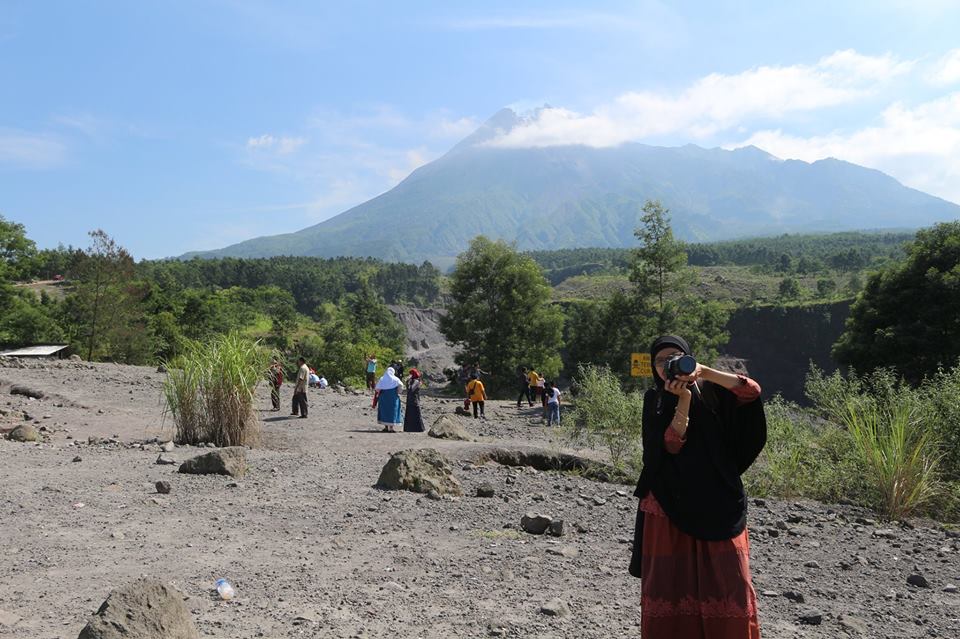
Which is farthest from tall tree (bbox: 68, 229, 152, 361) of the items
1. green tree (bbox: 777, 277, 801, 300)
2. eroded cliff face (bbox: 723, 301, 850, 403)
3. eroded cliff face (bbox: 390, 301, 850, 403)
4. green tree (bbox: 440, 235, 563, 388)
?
green tree (bbox: 777, 277, 801, 300)

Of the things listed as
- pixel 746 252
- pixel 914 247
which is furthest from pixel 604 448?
pixel 746 252

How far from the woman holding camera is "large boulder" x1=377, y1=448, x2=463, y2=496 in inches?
183

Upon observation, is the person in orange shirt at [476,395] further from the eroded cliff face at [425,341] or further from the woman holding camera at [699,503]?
the eroded cliff face at [425,341]

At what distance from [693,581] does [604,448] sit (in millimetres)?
9366

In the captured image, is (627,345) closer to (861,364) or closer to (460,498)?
(861,364)

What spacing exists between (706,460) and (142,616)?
8.54 feet

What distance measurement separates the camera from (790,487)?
941 centimetres

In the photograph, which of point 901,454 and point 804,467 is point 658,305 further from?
point 901,454

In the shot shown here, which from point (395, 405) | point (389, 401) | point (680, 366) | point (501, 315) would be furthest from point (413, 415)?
point (501, 315)

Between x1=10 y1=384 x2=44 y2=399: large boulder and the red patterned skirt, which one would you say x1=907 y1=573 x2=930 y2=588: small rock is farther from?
x1=10 y1=384 x2=44 y2=399: large boulder

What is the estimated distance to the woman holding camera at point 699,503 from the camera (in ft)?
10.7

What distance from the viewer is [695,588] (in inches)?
130

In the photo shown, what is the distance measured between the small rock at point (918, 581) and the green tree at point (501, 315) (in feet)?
96.0

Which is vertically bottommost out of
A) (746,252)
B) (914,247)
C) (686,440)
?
(686,440)
